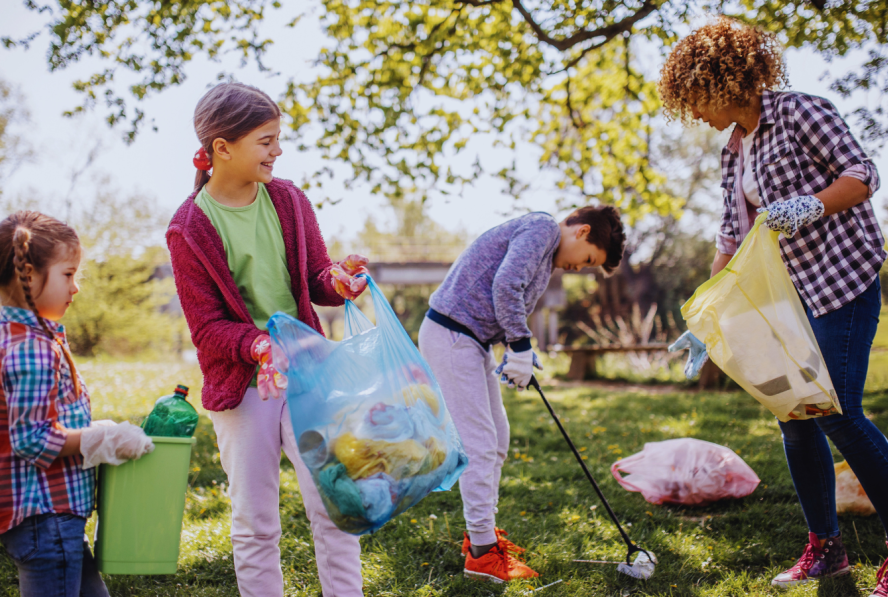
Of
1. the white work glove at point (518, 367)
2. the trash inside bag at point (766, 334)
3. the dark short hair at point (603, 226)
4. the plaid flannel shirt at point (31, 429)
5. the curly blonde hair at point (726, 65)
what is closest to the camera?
the plaid flannel shirt at point (31, 429)

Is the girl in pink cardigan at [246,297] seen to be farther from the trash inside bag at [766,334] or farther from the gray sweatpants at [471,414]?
the trash inside bag at [766,334]

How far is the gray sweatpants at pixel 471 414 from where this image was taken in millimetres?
2242

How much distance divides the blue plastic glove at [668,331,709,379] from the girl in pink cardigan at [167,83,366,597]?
124 cm

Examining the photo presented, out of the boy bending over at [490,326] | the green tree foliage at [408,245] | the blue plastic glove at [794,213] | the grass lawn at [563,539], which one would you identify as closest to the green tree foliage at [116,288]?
the green tree foliage at [408,245]

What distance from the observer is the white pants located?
5.05 ft

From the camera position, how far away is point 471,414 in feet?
7.47

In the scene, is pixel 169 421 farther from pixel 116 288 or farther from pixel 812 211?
pixel 116 288

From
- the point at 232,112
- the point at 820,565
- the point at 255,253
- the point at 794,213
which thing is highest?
the point at 232,112

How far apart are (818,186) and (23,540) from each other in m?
2.29

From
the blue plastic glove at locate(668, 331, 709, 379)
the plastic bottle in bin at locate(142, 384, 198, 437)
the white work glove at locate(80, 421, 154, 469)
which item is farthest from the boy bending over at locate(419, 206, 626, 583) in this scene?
the white work glove at locate(80, 421, 154, 469)

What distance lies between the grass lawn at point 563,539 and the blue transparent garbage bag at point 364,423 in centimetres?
A: 94

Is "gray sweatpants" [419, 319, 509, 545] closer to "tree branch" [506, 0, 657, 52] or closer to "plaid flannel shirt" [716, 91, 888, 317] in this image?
"plaid flannel shirt" [716, 91, 888, 317]

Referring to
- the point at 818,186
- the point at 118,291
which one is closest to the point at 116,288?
the point at 118,291

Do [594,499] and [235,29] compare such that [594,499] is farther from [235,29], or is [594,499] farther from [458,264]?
[235,29]
